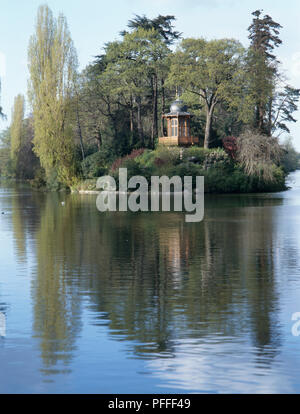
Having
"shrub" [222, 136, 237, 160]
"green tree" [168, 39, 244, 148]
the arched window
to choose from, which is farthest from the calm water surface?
the arched window

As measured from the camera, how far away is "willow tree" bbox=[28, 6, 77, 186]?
178 feet

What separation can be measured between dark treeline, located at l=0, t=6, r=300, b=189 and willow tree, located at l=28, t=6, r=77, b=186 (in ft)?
0.28

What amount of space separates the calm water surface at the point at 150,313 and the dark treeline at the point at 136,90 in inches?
1371

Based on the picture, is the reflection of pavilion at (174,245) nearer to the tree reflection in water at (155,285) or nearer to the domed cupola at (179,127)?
the tree reflection in water at (155,285)

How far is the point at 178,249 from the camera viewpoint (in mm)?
16656

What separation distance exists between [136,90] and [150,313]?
5086 centimetres

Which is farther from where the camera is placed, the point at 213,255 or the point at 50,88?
the point at 50,88

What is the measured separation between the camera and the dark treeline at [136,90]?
179 feet

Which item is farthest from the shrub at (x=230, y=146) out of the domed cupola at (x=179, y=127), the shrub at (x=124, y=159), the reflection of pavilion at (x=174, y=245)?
the reflection of pavilion at (x=174, y=245)

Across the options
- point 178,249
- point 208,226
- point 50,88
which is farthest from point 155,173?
point 178,249

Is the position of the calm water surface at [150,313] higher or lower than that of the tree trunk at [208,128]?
lower
